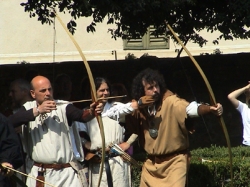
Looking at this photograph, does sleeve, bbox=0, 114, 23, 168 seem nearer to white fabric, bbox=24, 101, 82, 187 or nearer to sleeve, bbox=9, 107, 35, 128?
sleeve, bbox=9, 107, 35, 128

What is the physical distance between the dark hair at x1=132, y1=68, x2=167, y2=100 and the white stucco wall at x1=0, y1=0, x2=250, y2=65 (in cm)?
658

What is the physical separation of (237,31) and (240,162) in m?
1.70

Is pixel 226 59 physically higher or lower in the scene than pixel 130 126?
higher

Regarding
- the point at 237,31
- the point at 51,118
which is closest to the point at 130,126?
the point at 51,118

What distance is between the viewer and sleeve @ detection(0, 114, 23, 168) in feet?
23.1

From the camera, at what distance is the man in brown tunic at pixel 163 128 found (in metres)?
8.02

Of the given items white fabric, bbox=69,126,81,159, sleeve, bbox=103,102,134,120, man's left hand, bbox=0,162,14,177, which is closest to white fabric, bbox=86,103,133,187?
sleeve, bbox=103,102,134,120

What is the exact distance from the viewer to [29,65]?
1220 cm

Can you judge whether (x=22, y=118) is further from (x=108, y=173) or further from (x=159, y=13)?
(x=159, y=13)

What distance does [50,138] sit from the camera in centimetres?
777

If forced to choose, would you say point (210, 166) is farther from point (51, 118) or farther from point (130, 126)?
point (51, 118)

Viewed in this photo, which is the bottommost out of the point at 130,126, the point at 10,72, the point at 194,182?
the point at 194,182

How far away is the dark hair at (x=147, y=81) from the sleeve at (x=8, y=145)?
1617 mm

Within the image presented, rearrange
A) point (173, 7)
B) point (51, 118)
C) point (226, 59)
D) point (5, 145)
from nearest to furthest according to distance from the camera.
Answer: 1. point (5, 145)
2. point (51, 118)
3. point (173, 7)
4. point (226, 59)
